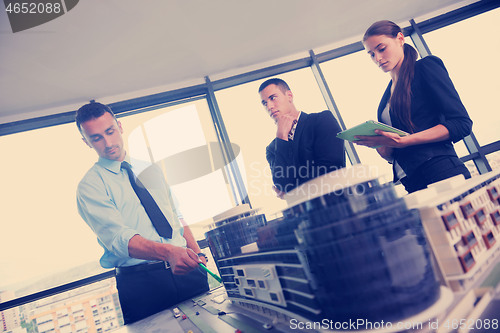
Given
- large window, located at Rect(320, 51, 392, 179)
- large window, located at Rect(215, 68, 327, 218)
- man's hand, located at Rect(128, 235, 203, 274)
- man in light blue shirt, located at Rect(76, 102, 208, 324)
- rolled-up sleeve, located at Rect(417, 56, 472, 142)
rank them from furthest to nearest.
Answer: large window, located at Rect(320, 51, 392, 179) < large window, located at Rect(215, 68, 327, 218) < man in light blue shirt, located at Rect(76, 102, 208, 324) < man's hand, located at Rect(128, 235, 203, 274) < rolled-up sleeve, located at Rect(417, 56, 472, 142)

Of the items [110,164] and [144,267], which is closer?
[144,267]

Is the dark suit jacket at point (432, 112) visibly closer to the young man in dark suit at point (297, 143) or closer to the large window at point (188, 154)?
the young man in dark suit at point (297, 143)

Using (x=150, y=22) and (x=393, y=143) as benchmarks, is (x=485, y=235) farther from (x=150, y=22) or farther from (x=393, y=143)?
(x=150, y=22)

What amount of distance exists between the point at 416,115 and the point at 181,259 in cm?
163

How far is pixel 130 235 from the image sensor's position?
1.79m

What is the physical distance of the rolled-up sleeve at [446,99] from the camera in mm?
1227

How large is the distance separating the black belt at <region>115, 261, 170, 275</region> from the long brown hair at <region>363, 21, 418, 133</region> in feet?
6.02

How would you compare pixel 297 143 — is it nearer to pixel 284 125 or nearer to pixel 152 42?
pixel 284 125

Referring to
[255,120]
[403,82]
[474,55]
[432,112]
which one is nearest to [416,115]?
[432,112]

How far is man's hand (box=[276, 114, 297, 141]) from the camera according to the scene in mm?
1679

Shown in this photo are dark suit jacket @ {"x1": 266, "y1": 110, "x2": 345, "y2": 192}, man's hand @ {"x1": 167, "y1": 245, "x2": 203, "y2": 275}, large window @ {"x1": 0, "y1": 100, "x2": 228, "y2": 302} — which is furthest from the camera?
large window @ {"x1": 0, "y1": 100, "x2": 228, "y2": 302}

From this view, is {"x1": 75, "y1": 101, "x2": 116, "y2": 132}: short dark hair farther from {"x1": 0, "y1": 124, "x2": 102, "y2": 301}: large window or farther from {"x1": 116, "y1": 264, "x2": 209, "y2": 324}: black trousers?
{"x1": 116, "y1": 264, "x2": 209, "y2": 324}: black trousers

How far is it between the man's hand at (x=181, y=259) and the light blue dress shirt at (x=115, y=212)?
325 millimetres

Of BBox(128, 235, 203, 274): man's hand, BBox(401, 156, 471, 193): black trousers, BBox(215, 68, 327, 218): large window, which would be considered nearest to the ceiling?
BBox(215, 68, 327, 218): large window
